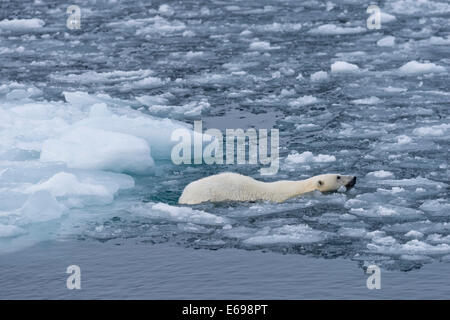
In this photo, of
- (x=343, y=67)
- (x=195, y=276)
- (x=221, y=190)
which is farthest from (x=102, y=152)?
(x=343, y=67)

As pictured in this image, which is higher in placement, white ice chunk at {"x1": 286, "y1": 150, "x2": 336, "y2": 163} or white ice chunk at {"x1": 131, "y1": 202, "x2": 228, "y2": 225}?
white ice chunk at {"x1": 286, "y1": 150, "x2": 336, "y2": 163}

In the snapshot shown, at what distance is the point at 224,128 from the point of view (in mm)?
11125

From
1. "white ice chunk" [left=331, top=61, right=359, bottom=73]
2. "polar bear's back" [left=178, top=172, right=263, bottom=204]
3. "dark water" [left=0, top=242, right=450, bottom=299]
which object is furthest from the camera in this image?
"white ice chunk" [left=331, top=61, right=359, bottom=73]

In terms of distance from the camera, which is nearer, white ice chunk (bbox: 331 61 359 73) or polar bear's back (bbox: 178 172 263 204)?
polar bear's back (bbox: 178 172 263 204)

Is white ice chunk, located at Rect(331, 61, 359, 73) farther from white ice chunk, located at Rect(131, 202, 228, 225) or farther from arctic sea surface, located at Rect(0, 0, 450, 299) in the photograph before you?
white ice chunk, located at Rect(131, 202, 228, 225)

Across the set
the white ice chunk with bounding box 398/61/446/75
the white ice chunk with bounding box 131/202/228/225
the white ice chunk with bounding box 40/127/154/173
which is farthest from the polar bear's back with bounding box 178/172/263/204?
the white ice chunk with bounding box 398/61/446/75

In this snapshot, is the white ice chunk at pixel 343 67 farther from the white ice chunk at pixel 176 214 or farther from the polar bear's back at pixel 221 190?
the white ice chunk at pixel 176 214

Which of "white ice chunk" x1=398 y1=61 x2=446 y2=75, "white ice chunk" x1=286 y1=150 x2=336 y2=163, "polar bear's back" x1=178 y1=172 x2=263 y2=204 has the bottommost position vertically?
"polar bear's back" x1=178 y1=172 x2=263 y2=204

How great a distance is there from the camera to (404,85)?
12414 mm

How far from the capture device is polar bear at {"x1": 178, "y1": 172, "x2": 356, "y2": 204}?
8.48m

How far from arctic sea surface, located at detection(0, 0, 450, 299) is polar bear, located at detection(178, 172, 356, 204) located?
0.39 ft

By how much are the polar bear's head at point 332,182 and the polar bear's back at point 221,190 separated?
52 centimetres

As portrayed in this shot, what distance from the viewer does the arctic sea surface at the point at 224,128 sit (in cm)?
726
